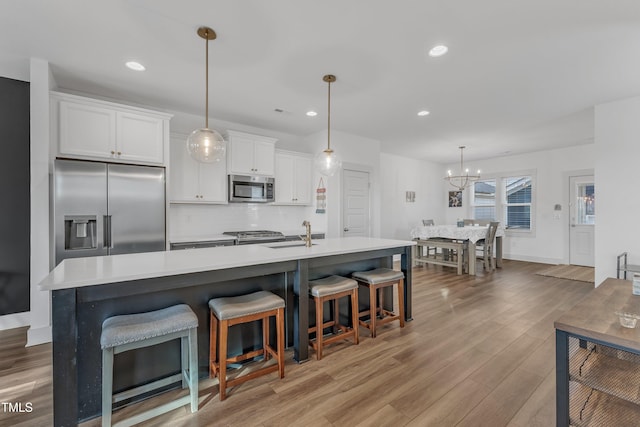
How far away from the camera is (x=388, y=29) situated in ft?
7.78

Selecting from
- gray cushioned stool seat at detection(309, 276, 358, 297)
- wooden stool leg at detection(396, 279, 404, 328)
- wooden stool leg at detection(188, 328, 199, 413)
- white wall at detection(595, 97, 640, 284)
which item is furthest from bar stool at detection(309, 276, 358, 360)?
white wall at detection(595, 97, 640, 284)

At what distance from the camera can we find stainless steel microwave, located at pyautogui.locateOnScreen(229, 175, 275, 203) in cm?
441

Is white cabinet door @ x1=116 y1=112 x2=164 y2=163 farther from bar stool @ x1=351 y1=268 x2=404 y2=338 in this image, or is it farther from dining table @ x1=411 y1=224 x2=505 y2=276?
dining table @ x1=411 y1=224 x2=505 y2=276

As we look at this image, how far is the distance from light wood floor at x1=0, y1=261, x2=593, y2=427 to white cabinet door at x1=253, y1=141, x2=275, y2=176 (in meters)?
3.03

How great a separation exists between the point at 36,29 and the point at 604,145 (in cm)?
656

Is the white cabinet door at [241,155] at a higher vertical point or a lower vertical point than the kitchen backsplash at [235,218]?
higher

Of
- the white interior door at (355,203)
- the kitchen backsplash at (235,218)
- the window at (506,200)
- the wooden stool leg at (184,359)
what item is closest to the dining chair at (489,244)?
the window at (506,200)

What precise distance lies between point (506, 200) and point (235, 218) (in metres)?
7.10

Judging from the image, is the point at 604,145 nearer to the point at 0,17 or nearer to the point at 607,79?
the point at 607,79

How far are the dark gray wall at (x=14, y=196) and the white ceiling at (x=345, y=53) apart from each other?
43 cm

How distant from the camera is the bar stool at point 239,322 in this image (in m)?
1.89

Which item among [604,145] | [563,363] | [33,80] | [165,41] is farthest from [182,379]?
[604,145]

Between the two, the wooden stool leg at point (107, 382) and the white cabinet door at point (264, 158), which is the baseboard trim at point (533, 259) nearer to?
the white cabinet door at point (264, 158)

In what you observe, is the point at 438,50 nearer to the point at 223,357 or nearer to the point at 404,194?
the point at 223,357
